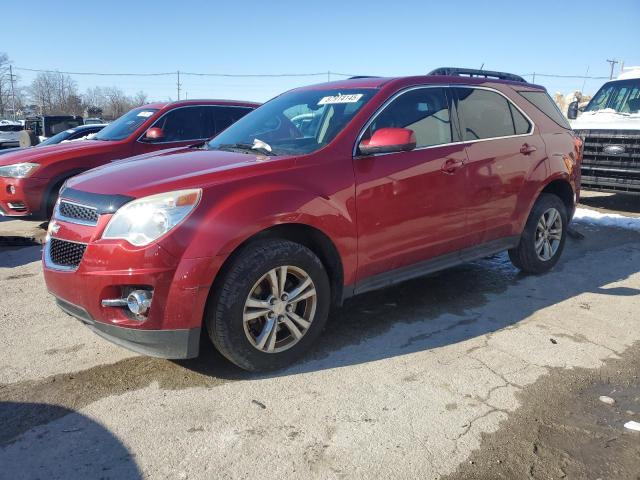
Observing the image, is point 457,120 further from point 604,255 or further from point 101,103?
point 101,103

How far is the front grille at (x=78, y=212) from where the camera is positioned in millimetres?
2986

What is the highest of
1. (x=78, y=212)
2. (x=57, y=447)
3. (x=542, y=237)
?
(x=78, y=212)

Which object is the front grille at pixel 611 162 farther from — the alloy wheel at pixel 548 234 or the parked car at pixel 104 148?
the parked car at pixel 104 148

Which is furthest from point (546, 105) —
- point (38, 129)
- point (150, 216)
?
point (38, 129)

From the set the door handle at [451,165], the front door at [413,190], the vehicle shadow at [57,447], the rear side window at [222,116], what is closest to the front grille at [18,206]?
the rear side window at [222,116]

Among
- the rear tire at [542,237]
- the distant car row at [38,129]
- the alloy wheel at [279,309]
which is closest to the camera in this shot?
the alloy wheel at [279,309]

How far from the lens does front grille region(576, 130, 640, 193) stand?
336 inches

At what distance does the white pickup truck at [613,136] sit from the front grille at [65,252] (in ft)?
28.2

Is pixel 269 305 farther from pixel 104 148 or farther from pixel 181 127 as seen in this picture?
pixel 181 127

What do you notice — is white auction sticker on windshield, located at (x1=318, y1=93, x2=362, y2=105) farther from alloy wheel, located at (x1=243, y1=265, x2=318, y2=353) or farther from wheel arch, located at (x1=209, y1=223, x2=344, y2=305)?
alloy wheel, located at (x1=243, y1=265, x2=318, y2=353)

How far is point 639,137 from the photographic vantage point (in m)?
8.40

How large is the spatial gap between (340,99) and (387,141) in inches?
28.7

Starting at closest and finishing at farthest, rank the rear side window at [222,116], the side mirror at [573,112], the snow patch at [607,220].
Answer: the snow patch at [607,220]
the rear side window at [222,116]
the side mirror at [573,112]

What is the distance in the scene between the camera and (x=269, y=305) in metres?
3.15
